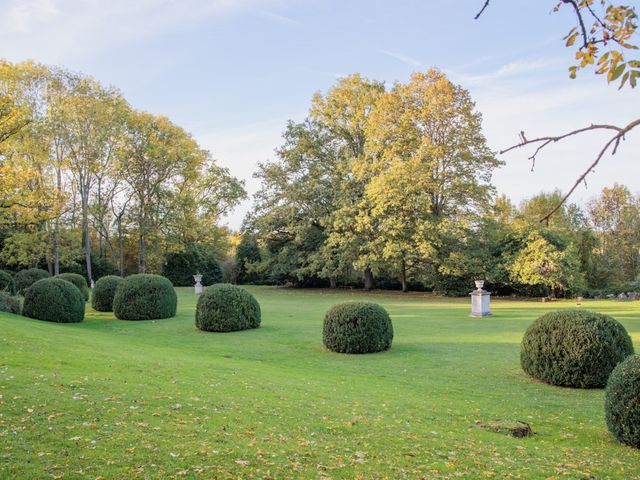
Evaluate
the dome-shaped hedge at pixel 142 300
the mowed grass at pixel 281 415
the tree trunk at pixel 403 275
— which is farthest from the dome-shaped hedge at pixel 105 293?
the tree trunk at pixel 403 275

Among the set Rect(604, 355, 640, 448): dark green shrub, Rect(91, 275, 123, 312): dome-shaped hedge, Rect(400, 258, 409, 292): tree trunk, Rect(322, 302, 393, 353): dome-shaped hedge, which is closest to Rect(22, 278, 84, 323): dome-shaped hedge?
Rect(91, 275, 123, 312): dome-shaped hedge

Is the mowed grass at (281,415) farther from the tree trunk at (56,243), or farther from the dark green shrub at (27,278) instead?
the tree trunk at (56,243)

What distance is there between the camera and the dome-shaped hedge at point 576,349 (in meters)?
8.45

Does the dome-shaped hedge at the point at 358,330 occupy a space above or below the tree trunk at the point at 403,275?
below

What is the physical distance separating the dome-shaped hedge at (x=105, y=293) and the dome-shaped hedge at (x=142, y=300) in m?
2.14

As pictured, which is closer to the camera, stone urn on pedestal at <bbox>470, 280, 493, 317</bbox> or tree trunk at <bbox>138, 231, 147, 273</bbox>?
stone urn on pedestal at <bbox>470, 280, 493, 317</bbox>

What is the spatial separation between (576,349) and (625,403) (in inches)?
126

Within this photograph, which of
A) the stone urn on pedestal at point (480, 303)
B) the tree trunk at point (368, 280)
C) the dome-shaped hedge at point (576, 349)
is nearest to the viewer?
the dome-shaped hedge at point (576, 349)

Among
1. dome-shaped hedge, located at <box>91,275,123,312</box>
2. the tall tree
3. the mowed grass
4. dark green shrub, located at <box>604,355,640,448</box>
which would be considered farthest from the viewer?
the tall tree

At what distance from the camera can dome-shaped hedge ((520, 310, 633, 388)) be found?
8.45 metres

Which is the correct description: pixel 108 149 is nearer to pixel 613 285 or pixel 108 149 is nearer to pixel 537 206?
pixel 537 206

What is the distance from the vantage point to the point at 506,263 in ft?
95.7

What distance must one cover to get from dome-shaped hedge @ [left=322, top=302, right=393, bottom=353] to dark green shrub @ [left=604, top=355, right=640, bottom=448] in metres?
6.31

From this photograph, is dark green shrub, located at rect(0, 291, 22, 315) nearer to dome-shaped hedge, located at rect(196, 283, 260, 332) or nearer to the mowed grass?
the mowed grass
